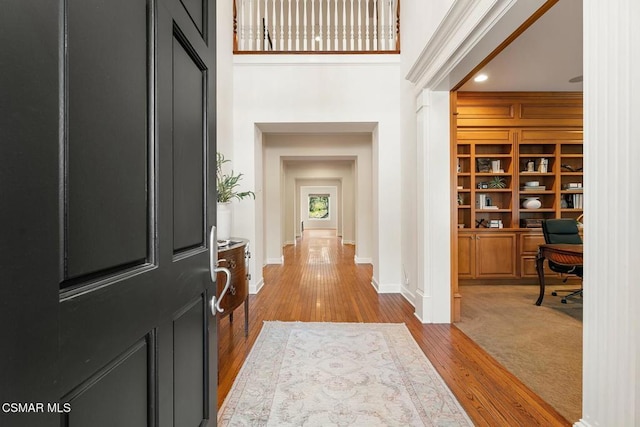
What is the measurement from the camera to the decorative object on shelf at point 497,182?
5.09m

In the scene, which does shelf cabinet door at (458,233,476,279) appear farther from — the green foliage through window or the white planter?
the green foliage through window

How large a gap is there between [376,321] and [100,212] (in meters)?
3.09

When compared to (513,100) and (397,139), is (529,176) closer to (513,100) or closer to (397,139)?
(513,100)

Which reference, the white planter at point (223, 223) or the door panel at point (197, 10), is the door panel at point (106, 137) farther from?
the white planter at point (223, 223)

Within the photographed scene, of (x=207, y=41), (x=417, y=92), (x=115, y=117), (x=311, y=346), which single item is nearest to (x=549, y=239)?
(x=417, y=92)

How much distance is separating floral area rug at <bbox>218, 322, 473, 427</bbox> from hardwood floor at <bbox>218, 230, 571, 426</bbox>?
109 millimetres

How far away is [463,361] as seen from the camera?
244 cm

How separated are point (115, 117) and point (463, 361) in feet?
8.70

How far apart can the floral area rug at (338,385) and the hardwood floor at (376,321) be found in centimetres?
11

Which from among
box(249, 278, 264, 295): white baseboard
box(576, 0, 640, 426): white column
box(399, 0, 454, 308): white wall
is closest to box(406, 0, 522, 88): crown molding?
box(399, 0, 454, 308): white wall

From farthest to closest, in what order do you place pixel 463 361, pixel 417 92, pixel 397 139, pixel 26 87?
pixel 397 139 → pixel 417 92 → pixel 463 361 → pixel 26 87

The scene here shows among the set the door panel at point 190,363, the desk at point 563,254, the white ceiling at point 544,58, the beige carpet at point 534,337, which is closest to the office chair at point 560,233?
the desk at point 563,254

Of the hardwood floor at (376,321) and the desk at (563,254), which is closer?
the hardwood floor at (376,321)

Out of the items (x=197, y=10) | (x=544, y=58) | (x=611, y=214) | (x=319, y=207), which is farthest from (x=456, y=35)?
(x=319, y=207)
